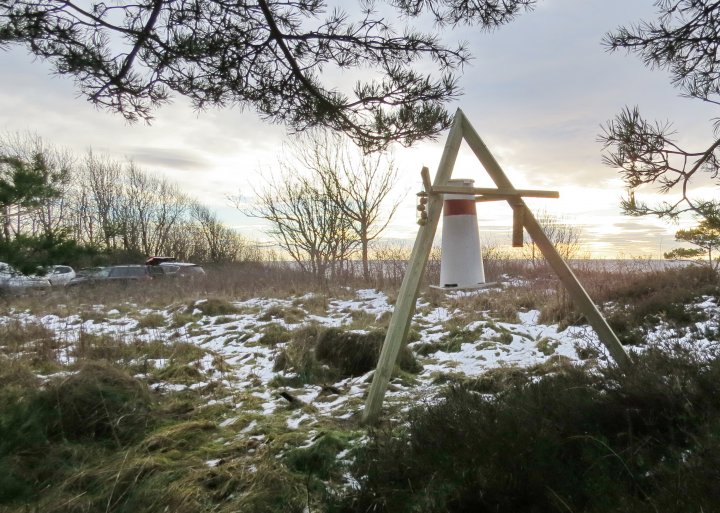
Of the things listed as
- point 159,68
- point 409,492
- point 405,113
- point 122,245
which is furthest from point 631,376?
point 122,245

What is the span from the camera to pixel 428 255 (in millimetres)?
3576

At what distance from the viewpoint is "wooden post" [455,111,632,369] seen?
12.6ft

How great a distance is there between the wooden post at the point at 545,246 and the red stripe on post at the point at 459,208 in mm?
309

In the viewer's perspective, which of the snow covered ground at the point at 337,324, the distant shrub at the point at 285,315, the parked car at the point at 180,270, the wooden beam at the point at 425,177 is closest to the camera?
the wooden beam at the point at 425,177

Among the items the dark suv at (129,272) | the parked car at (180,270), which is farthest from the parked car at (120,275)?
the parked car at (180,270)

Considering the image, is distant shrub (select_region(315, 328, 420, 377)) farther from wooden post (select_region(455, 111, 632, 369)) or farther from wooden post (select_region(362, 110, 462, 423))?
wooden post (select_region(455, 111, 632, 369))

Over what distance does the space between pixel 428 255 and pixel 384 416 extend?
123 centimetres

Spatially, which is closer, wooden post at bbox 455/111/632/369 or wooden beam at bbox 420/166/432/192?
wooden beam at bbox 420/166/432/192

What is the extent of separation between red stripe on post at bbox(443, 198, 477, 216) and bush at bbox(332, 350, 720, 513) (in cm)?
143

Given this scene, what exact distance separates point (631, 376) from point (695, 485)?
3.42ft

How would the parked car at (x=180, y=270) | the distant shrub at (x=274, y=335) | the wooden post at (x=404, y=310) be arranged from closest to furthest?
the wooden post at (x=404, y=310) < the distant shrub at (x=274, y=335) < the parked car at (x=180, y=270)

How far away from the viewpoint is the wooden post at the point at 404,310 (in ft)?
11.6

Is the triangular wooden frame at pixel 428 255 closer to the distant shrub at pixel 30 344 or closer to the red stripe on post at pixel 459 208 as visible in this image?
the red stripe on post at pixel 459 208

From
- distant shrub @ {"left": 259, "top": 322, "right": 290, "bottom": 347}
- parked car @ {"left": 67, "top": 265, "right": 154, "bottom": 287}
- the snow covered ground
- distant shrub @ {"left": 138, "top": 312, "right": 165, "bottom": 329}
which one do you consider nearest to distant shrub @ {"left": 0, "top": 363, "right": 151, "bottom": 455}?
the snow covered ground
